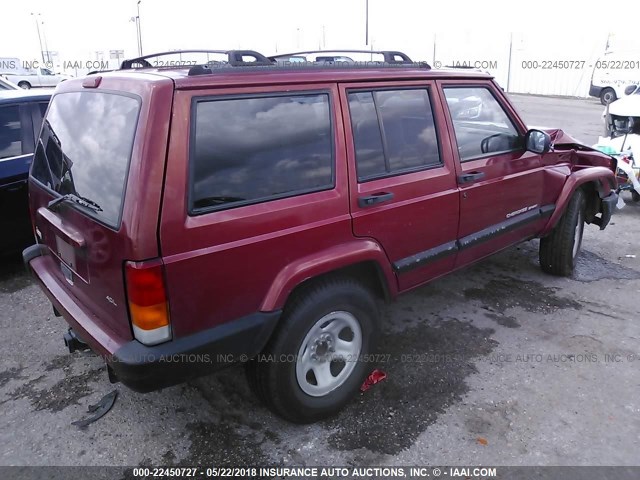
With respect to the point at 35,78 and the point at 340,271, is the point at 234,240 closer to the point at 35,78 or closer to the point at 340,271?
the point at 340,271

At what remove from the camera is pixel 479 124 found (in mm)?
3637

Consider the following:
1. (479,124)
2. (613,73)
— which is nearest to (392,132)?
(479,124)

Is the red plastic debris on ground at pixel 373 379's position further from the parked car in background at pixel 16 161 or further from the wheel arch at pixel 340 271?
the parked car in background at pixel 16 161

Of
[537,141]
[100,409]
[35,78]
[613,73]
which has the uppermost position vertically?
[35,78]

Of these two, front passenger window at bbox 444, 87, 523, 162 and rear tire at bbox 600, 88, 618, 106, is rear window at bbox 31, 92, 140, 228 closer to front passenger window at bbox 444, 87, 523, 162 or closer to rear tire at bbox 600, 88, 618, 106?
front passenger window at bbox 444, 87, 523, 162

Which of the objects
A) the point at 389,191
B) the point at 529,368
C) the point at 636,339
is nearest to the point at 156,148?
the point at 389,191

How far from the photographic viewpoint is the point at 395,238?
2.94 meters

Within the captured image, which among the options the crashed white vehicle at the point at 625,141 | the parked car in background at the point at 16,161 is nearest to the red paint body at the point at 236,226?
the parked car in background at the point at 16,161

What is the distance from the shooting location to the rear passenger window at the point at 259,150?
2199 millimetres

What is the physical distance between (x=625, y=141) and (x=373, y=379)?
5721 millimetres

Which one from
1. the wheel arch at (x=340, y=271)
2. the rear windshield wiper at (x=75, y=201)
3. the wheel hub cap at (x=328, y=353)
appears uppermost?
the rear windshield wiper at (x=75, y=201)

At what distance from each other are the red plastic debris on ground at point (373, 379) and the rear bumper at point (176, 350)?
945 millimetres

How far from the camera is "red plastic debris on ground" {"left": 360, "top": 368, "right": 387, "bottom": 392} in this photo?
3090 mm

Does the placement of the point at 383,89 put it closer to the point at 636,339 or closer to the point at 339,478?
the point at 339,478
